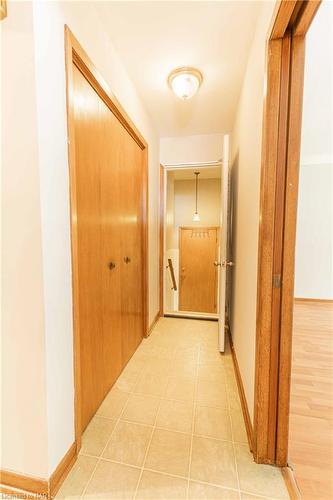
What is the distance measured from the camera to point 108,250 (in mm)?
1521

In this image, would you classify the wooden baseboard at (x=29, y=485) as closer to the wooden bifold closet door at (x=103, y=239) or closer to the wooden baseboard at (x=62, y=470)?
the wooden baseboard at (x=62, y=470)

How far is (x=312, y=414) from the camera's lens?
1414 mm

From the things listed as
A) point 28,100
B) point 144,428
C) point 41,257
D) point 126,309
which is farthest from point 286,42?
point 144,428

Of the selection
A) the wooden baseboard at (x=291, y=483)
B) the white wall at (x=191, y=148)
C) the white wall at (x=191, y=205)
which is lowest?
the wooden baseboard at (x=291, y=483)

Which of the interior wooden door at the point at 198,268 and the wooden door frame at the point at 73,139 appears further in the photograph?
the interior wooden door at the point at 198,268

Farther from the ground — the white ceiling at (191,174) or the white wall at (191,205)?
the white ceiling at (191,174)

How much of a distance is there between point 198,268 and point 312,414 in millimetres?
3474

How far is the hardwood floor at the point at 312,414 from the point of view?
1.02 metres

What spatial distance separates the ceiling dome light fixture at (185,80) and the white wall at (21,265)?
1.19 metres

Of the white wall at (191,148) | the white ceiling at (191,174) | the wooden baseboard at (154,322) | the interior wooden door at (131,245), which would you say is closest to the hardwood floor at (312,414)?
the interior wooden door at (131,245)

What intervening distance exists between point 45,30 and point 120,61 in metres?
0.91

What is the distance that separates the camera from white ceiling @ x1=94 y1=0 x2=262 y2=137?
1234 millimetres

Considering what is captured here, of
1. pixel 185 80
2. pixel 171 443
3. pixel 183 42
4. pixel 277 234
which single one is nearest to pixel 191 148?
pixel 185 80

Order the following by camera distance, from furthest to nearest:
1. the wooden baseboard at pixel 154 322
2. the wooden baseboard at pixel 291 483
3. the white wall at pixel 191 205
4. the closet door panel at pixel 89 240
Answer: the white wall at pixel 191 205 < the wooden baseboard at pixel 154 322 < the closet door panel at pixel 89 240 < the wooden baseboard at pixel 291 483
